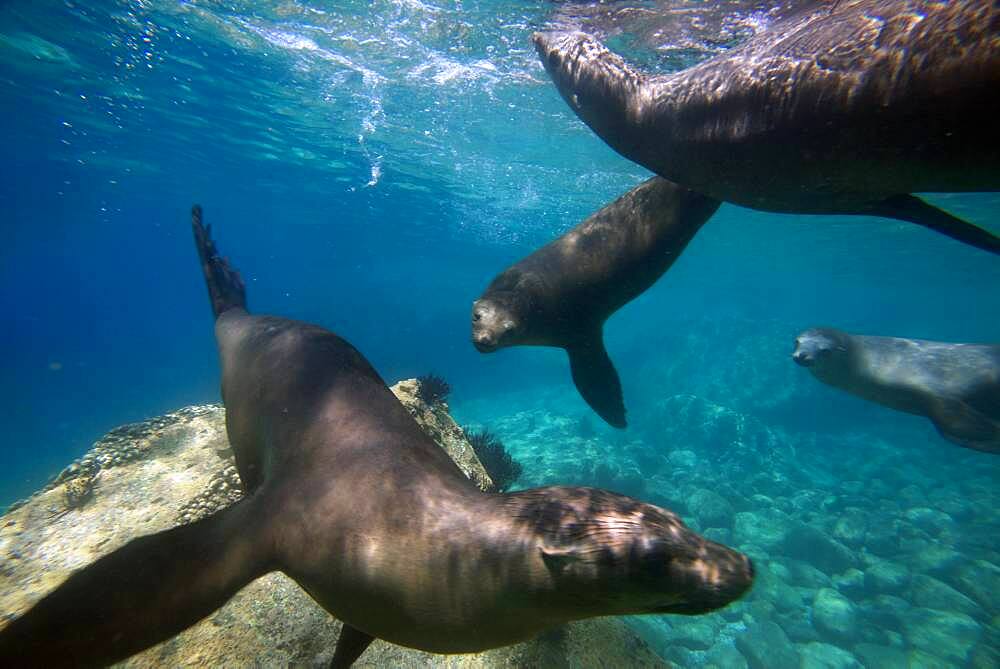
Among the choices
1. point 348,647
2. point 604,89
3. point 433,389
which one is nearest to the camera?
point 348,647

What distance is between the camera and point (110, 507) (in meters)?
4.38

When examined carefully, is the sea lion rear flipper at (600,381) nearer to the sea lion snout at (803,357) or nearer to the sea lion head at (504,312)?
the sea lion head at (504,312)

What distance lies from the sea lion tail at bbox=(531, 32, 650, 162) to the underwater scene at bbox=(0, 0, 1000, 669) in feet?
0.11

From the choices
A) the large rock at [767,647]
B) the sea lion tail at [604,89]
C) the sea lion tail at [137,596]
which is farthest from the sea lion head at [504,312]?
the large rock at [767,647]

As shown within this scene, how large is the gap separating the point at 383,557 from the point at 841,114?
3095mm

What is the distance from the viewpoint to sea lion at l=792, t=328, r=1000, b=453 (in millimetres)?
8359

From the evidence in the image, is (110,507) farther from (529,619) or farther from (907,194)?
(907,194)

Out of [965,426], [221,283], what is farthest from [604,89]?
[965,426]

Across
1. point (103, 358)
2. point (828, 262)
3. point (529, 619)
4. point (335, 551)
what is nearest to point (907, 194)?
point (529, 619)

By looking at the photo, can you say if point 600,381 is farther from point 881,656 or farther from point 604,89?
point 881,656

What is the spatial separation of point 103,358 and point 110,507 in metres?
96.1

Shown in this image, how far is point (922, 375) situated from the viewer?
9250 mm

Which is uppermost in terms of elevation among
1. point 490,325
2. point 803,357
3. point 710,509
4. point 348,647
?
point 490,325

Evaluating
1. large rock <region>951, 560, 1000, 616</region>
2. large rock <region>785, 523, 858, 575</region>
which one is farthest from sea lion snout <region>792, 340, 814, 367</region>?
large rock <region>951, 560, 1000, 616</region>
